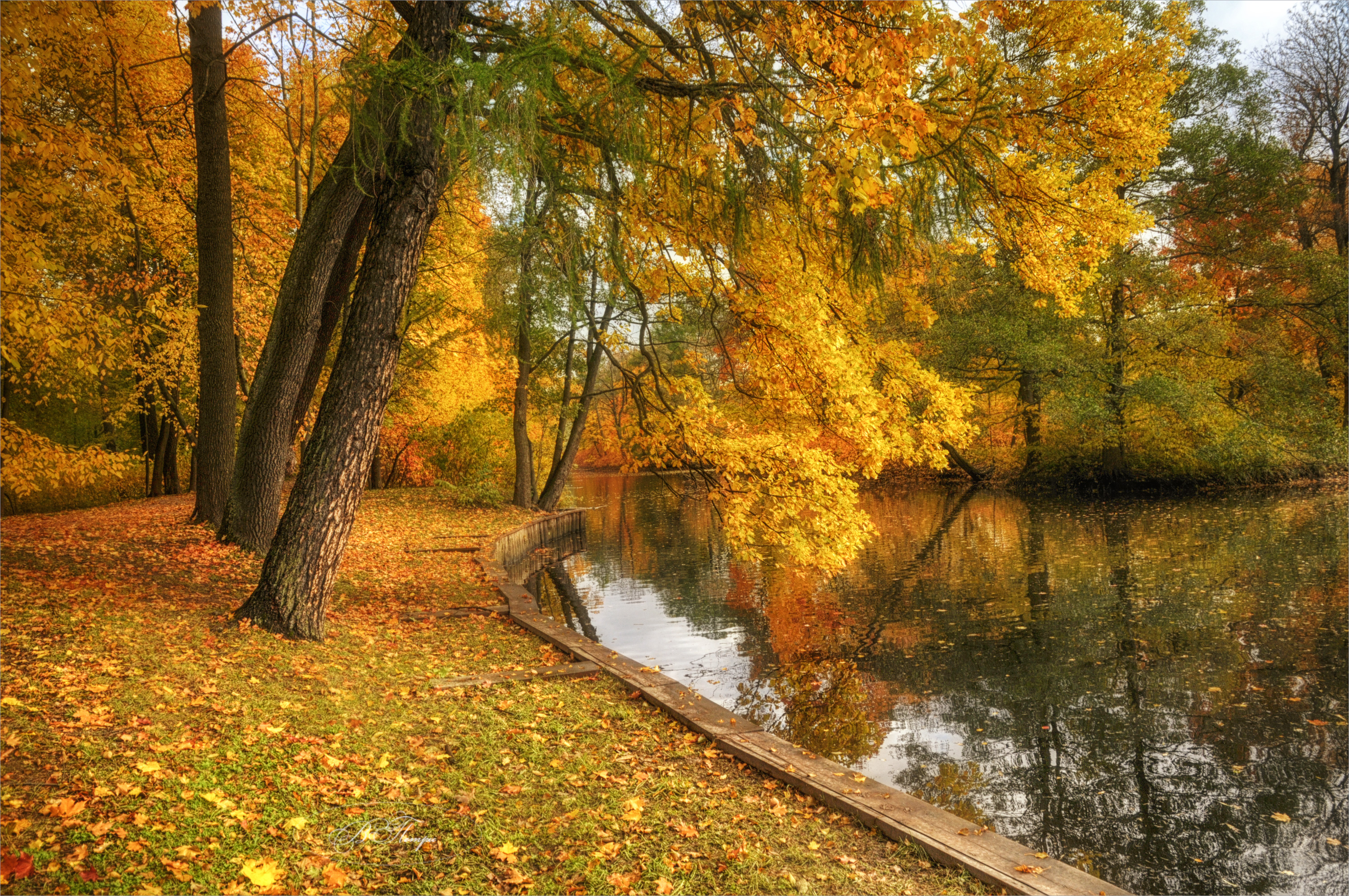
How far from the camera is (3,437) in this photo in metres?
9.41

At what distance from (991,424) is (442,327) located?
57.2 feet

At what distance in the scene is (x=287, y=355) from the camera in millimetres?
7828

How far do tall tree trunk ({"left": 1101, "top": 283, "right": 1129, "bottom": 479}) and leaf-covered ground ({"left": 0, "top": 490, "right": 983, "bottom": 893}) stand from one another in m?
19.3

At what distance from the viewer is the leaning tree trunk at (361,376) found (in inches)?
217

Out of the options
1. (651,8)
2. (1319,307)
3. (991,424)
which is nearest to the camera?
(651,8)

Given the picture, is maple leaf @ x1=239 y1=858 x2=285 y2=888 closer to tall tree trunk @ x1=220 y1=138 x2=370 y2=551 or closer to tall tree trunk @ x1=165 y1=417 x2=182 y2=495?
tall tree trunk @ x1=220 y1=138 x2=370 y2=551

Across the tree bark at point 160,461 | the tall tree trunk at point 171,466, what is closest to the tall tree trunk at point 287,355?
the tree bark at point 160,461

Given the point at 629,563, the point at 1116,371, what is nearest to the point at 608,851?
the point at 629,563

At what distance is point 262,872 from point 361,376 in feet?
11.7

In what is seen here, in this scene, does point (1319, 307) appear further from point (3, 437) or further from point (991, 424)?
point (3, 437)

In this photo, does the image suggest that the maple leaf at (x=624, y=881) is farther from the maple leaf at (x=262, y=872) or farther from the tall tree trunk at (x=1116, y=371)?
the tall tree trunk at (x=1116, y=371)

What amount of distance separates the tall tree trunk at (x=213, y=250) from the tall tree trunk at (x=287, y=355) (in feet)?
1.97

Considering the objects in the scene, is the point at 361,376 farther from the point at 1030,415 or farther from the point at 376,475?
the point at 1030,415

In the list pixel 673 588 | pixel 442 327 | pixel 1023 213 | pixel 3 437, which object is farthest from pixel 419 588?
pixel 442 327
